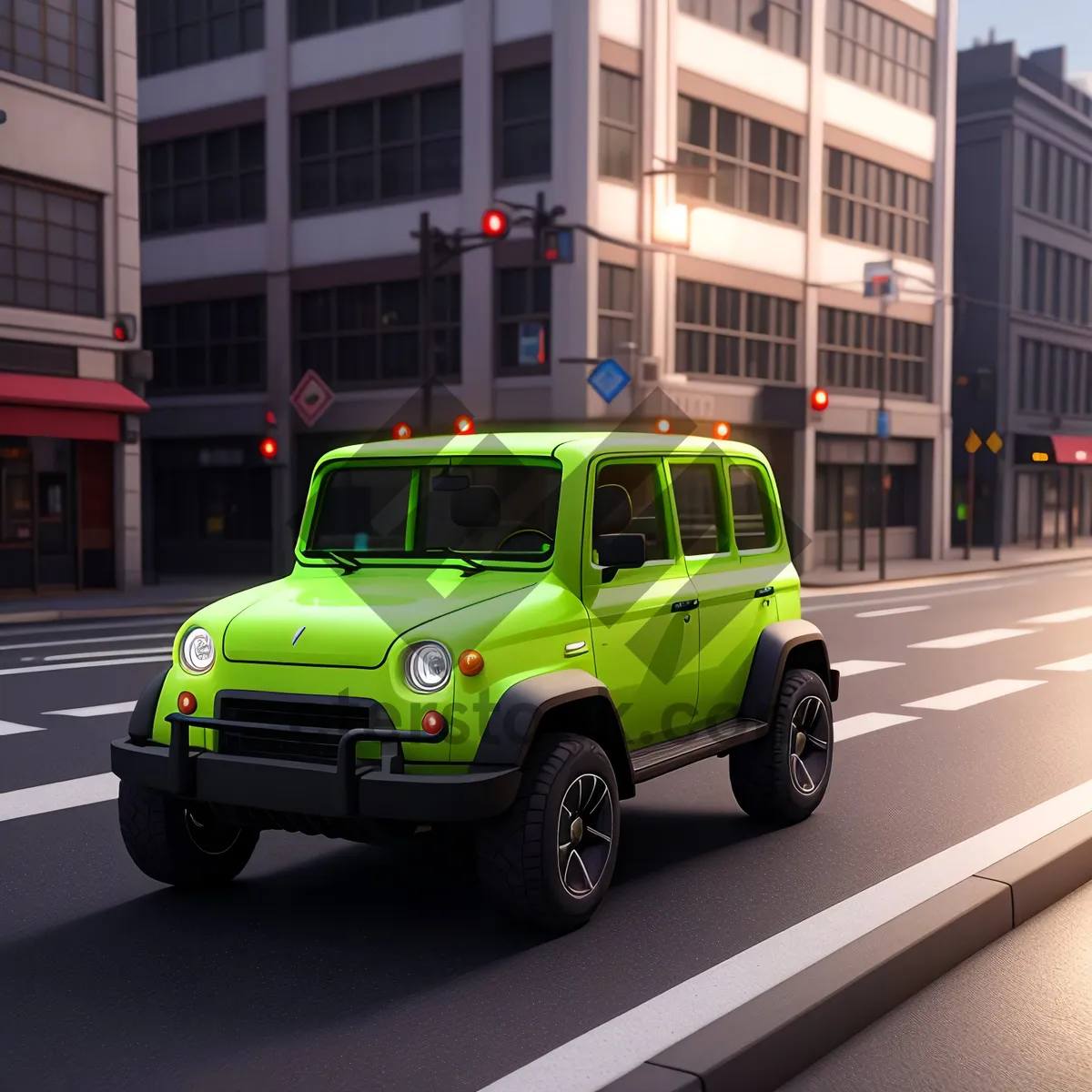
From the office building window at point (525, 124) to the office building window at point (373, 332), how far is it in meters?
2.62

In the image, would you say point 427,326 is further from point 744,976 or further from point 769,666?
point 744,976

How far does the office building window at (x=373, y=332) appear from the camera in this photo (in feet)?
99.9

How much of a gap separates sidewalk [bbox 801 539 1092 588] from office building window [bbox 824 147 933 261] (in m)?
8.36

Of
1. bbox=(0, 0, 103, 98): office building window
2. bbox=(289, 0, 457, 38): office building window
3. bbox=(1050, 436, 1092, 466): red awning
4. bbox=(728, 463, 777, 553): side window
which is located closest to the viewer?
bbox=(728, 463, 777, 553): side window

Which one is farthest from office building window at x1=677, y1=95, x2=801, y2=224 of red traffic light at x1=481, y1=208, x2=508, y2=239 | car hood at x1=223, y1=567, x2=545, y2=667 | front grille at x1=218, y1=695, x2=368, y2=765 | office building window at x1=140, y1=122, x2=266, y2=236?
front grille at x1=218, y1=695, x2=368, y2=765

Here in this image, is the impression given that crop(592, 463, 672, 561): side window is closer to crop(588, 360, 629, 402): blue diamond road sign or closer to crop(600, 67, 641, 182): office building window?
crop(588, 360, 629, 402): blue diamond road sign

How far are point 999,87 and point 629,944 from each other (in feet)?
161

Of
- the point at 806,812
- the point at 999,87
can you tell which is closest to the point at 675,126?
the point at 999,87

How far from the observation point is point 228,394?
112ft

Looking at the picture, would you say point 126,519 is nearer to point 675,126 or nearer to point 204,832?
point 675,126

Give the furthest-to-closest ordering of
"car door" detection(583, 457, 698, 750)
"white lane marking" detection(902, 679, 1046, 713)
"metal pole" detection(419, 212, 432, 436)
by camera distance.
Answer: "metal pole" detection(419, 212, 432, 436)
"white lane marking" detection(902, 679, 1046, 713)
"car door" detection(583, 457, 698, 750)

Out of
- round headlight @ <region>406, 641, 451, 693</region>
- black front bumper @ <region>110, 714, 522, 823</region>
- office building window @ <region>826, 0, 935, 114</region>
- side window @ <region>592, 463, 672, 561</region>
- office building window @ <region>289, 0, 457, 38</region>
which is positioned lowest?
black front bumper @ <region>110, 714, 522, 823</region>

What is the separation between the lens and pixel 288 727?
533 cm

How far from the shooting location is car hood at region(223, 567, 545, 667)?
5.33 m
